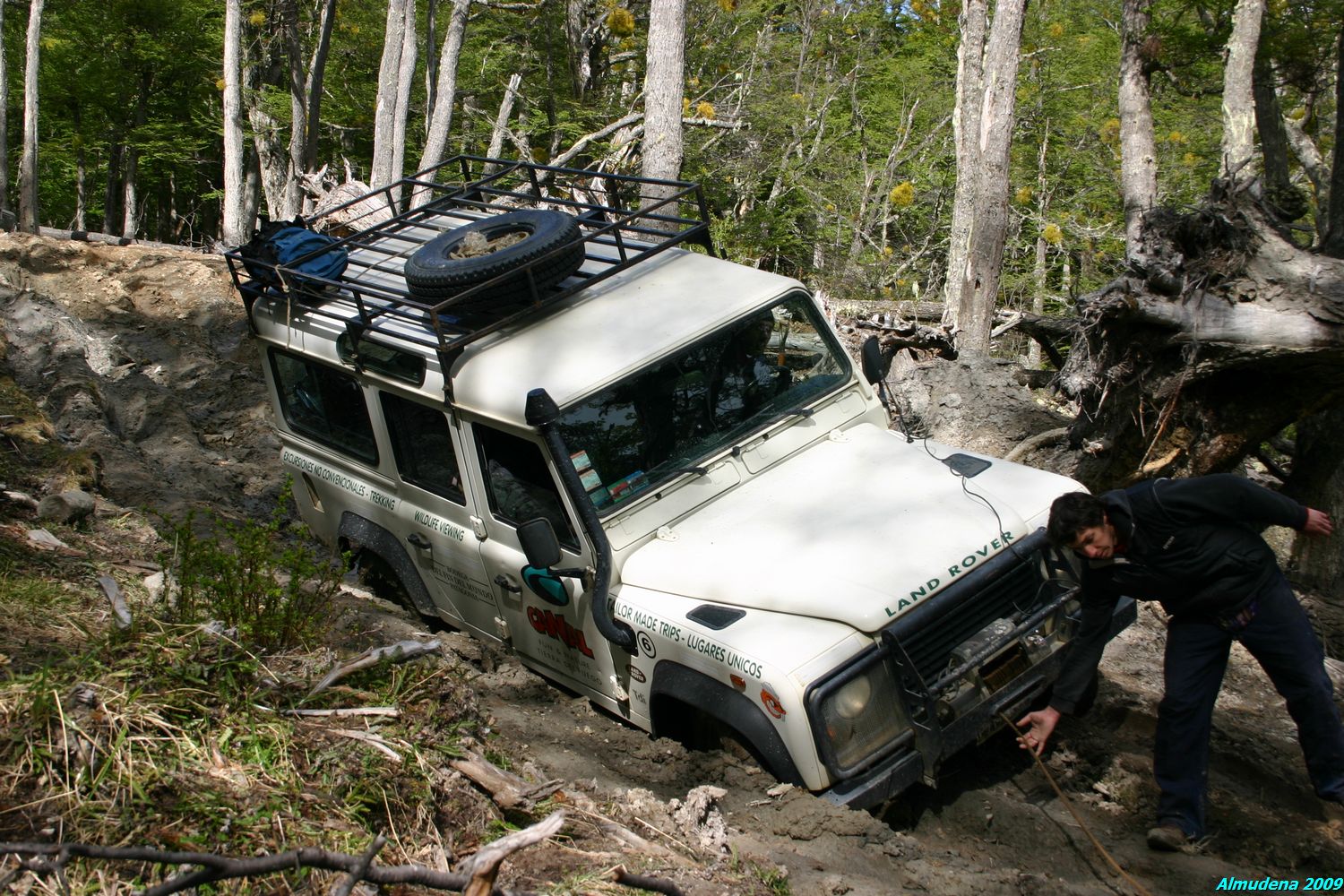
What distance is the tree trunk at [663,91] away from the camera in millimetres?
10289

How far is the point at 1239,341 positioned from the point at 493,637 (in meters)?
4.26

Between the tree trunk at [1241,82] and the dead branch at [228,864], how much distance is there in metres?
9.62

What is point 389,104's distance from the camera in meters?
15.1

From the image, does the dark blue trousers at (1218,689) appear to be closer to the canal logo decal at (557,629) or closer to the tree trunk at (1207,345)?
the tree trunk at (1207,345)

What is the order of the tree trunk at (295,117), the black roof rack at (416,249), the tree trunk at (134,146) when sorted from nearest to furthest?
1. the black roof rack at (416,249)
2. the tree trunk at (295,117)
3. the tree trunk at (134,146)

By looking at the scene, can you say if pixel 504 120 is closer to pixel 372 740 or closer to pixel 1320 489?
pixel 1320 489

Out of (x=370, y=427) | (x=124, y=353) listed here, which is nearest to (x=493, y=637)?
(x=370, y=427)

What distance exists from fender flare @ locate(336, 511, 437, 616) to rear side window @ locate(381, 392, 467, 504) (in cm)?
47

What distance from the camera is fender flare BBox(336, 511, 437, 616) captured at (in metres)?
5.90

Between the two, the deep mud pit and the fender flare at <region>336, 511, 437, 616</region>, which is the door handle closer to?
the deep mud pit

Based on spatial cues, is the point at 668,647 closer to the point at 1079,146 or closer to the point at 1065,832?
the point at 1065,832

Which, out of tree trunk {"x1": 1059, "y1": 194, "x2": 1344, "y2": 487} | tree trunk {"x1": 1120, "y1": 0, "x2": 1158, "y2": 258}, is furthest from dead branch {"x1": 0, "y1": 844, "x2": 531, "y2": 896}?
tree trunk {"x1": 1120, "y1": 0, "x2": 1158, "y2": 258}

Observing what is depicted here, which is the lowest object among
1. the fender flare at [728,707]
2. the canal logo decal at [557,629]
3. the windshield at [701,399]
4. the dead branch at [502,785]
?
the canal logo decal at [557,629]

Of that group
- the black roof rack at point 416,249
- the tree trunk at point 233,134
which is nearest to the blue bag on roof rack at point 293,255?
the black roof rack at point 416,249
